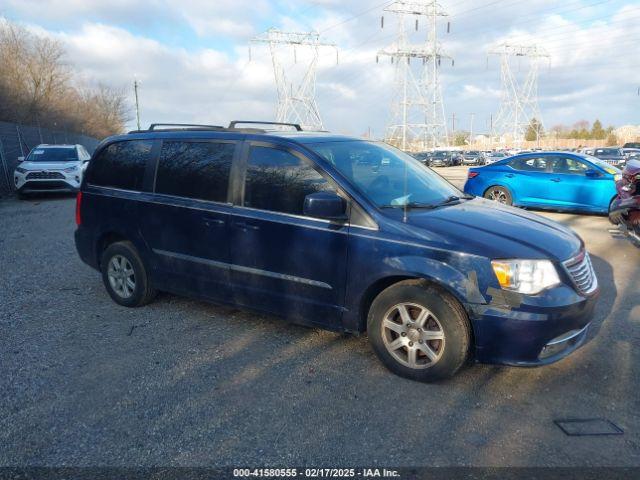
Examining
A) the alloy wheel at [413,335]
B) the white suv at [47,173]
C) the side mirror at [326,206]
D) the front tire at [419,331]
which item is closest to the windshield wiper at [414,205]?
the side mirror at [326,206]

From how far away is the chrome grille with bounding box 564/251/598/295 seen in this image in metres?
3.59

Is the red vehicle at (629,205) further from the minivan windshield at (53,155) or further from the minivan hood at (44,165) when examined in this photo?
the minivan windshield at (53,155)

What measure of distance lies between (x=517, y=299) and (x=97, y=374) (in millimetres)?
3032

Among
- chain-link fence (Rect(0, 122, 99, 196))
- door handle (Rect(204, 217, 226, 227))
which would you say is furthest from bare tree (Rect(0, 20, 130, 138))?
door handle (Rect(204, 217, 226, 227))

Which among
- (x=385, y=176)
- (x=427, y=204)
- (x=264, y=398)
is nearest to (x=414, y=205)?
(x=427, y=204)

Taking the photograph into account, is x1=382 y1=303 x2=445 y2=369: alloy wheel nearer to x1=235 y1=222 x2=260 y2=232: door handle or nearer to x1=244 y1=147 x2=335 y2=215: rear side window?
x1=244 y1=147 x2=335 y2=215: rear side window

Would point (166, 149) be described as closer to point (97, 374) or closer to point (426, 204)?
point (97, 374)

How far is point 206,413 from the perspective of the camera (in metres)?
3.29

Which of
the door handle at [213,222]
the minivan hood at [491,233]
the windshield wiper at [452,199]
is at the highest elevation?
the windshield wiper at [452,199]

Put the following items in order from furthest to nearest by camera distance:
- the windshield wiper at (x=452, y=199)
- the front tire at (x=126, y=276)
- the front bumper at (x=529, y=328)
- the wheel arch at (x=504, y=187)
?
the wheel arch at (x=504, y=187)
the front tire at (x=126, y=276)
the windshield wiper at (x=452, y=199)
the front bumper at (x=529, y=328)

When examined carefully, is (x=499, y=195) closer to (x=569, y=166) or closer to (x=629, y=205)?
(x=569, y=166)

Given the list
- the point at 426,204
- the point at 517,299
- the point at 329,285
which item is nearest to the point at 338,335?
the point at 329,285

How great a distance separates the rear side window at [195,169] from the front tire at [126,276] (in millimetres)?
792

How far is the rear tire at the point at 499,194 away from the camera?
11977 mm
